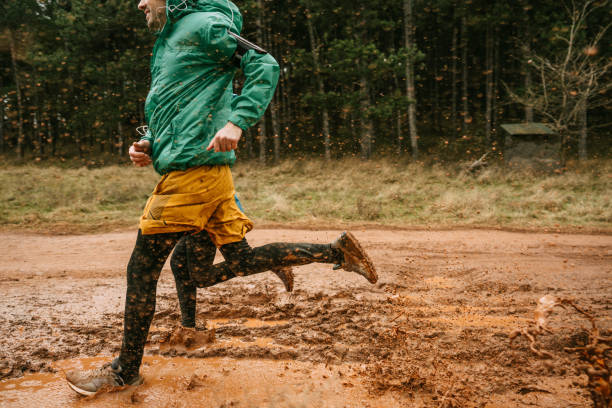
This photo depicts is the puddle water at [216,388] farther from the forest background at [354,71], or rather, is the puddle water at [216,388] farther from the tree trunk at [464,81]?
the tree trunk at [464,81]

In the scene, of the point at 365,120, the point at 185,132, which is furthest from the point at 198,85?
the point at 365,120

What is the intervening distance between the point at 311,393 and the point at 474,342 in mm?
1172

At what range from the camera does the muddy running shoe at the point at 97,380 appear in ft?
6.98

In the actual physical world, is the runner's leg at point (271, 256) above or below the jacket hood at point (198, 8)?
below

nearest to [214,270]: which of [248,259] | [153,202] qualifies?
[248,259]

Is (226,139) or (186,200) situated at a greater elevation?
(226,139)

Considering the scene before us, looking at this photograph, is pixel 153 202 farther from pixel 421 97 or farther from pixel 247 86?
pixel 421 97

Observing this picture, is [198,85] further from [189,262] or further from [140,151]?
[189,262]

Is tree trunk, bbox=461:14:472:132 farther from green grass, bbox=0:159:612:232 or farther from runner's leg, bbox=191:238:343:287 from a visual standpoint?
runner's leg, bbox=191:238:343:287

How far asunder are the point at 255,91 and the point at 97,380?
1756 mm

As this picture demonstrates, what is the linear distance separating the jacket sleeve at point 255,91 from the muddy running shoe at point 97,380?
1521mm

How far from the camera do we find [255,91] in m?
2.01

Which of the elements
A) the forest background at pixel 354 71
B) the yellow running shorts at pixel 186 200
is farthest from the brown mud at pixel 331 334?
the forest background at pixel 354 71

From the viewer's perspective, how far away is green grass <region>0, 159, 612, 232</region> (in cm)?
730
